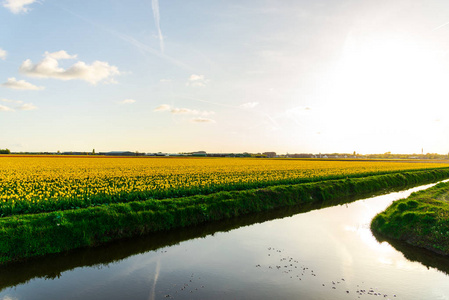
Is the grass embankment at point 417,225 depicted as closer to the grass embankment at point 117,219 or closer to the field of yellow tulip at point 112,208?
the field of yellow tulip at point 112,208

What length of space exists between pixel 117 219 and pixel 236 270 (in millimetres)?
8043

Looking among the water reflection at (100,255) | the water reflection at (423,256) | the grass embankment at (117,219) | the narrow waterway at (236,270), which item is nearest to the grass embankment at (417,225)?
the water reflection at (423,256)

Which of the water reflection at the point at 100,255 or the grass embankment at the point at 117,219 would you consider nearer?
the water reflection at the point at 100,255

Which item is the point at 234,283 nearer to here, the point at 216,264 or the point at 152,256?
the point at 216,264

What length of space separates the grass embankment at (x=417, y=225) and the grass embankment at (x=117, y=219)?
30.8ft

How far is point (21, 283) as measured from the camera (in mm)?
10844

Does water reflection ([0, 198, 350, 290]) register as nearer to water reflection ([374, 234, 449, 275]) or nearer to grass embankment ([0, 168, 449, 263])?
grass embankment ([0, 168, 449, 263])

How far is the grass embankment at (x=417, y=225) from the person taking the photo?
14680mm

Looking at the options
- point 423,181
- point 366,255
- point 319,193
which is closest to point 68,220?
point 366,255

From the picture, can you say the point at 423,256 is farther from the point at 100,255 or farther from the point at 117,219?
the point at 117,219

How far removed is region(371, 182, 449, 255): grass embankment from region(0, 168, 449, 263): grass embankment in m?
9.38

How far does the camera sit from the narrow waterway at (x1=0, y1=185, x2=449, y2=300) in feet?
33.3

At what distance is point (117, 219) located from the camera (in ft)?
52.9

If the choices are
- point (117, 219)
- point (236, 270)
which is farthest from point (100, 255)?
point (236, 270)
